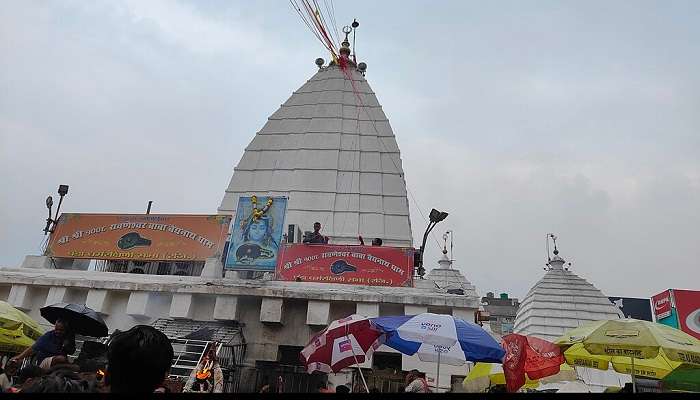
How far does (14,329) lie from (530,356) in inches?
314

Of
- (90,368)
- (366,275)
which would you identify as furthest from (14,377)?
(366,275)

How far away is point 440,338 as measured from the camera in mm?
7031

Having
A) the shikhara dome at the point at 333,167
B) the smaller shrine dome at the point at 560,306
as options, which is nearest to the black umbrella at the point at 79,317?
the shikhara dome at the point at 333,167

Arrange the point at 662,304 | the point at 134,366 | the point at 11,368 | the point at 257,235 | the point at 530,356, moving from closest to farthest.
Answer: the point at 134,366 → the point at 11,368 → the point at 530,356 → the point at 257,235 → the point at 662,304

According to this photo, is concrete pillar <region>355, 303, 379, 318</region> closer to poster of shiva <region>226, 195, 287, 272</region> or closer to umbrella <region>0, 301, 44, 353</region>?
poster of shiva <region>226, 195, 287, 272</region>

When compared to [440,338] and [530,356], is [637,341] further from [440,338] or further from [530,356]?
[440,338]

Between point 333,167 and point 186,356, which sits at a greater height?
point 333,167

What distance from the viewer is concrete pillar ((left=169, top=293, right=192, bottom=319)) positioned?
10.6 m

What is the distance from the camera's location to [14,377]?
20.2 feet

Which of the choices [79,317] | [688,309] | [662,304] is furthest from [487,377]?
[662,304]

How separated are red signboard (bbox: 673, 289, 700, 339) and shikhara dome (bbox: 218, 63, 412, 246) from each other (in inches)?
433

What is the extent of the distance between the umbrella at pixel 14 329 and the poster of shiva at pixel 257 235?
183 inches

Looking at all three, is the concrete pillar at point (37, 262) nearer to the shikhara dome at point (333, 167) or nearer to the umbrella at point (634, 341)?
the shikhara dome at point (333, 167)

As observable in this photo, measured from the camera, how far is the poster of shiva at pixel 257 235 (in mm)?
12062
